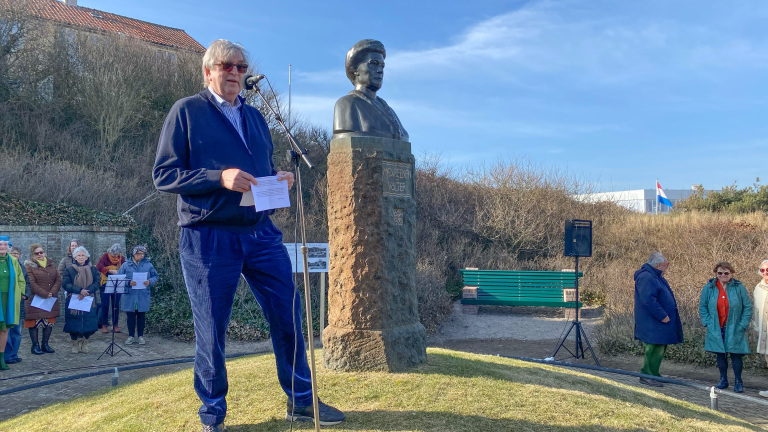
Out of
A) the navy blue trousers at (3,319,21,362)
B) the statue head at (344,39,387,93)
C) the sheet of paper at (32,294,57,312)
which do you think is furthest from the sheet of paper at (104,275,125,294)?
the statue head at (344,39,387,93)

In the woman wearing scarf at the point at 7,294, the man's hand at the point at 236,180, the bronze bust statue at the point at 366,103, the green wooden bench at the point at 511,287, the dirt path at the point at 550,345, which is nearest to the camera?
the man's hand at the point at 236,180

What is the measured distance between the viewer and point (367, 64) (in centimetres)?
543

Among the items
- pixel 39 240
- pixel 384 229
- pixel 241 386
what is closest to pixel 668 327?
pixel 384 229

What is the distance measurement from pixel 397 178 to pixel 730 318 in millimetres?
5263

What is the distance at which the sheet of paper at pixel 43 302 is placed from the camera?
904cm

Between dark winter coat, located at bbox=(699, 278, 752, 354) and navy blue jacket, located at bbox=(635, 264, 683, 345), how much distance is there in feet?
1.33

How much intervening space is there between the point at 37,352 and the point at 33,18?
1435cm

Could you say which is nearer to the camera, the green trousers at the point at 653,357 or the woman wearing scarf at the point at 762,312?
the woman wearing scarf at the point at 762,312

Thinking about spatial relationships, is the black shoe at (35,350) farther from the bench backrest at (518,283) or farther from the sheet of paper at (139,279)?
the bench backrest at (518,283)

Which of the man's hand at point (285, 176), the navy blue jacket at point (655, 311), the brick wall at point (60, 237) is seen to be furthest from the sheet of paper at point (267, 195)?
the brick wall at point (60, 237)

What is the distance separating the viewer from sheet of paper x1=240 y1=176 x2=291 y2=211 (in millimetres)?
2996

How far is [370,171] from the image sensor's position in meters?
4.90

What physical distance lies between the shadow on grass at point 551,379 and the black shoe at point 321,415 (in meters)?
1.25

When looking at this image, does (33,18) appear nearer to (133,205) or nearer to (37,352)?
(133,205)
